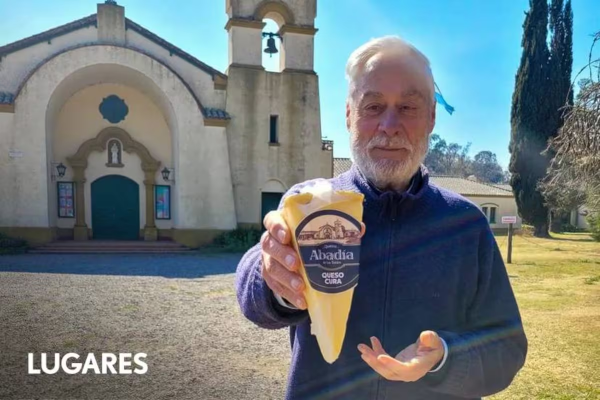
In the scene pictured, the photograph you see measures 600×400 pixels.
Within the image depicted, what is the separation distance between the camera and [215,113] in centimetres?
1884

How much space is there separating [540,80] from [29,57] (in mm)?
31249

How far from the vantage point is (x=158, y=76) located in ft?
58.6

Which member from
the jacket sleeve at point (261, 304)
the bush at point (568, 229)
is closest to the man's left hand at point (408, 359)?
the jacket sleeve at point (261, 304)

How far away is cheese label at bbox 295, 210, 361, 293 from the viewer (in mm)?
1406

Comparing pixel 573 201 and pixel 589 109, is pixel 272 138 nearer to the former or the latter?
pixel 589 109

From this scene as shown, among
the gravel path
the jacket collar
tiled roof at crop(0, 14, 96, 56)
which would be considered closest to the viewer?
the jacket collar

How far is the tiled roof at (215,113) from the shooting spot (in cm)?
1867

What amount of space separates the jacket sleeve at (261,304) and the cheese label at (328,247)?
0.72 feet

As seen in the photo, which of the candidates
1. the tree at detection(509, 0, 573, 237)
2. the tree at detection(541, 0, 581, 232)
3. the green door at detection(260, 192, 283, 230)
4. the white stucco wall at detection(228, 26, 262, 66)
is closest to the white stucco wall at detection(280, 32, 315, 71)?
the white stucco wall at detection(228, 26, 262, 66)

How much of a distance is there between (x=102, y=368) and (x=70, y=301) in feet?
12.4

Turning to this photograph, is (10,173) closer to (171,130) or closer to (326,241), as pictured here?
(171,130)

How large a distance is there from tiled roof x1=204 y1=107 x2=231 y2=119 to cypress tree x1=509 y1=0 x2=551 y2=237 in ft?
76.7

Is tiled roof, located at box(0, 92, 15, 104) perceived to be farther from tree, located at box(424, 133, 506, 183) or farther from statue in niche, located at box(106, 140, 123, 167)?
tree, located at box(424, 133, 506, 183)

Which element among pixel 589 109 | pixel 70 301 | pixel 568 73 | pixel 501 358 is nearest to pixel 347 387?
pixel 501 358
